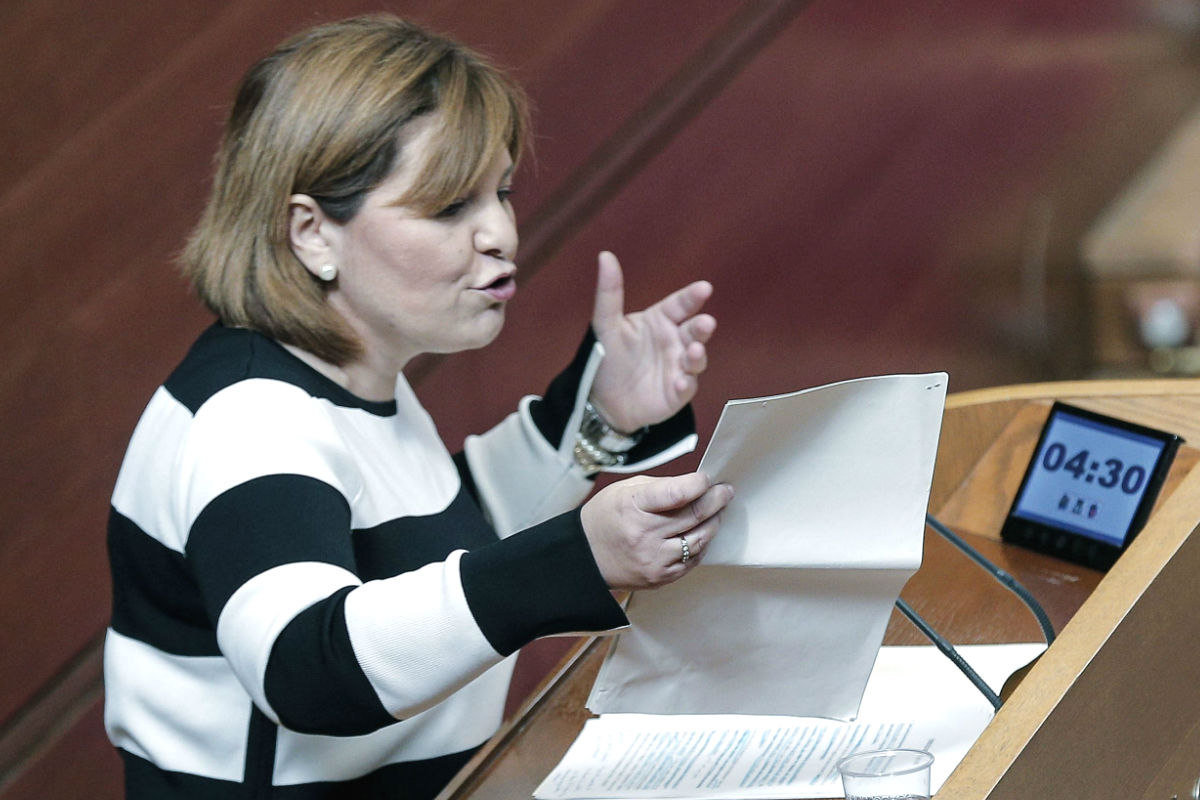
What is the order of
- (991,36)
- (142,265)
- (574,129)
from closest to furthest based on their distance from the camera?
(142,265) < (574,129) < (991,36)

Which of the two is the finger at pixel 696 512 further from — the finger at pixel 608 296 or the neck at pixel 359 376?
the finger at pixel 608 296

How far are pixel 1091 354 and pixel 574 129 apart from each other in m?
1.38

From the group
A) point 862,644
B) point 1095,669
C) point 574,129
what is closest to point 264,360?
point 862,644

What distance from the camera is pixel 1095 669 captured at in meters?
0.70

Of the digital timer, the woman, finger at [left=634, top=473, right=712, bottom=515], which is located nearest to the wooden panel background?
the woman

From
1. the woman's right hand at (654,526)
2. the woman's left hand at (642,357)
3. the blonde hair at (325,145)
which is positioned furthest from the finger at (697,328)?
the woman's right hand at (654,526)

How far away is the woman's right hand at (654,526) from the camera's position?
74cm

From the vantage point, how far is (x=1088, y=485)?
3.87ft

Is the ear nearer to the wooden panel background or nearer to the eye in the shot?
the eye

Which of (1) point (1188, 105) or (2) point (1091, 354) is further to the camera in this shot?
(1) point (1188, 105)

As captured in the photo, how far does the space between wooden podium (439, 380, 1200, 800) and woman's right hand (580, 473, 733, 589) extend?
0.19 meters

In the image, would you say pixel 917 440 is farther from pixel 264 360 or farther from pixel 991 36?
pixel 991 36

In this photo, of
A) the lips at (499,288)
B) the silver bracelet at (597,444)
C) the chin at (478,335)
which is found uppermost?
Result: the lips at (499,288)

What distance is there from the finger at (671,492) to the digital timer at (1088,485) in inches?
21.6
